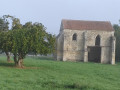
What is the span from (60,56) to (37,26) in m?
23.7

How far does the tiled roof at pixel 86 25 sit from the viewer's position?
47.2 meters

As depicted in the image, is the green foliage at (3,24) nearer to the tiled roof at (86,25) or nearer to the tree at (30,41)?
the tree at (30,41)

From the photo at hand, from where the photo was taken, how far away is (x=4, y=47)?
76.1 ft

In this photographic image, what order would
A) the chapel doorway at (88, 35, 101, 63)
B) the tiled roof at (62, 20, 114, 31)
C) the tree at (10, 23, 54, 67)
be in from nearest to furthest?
1. the tree at (10, 23, 54, 67)
2. the tiled roof at (62, 20, 114, 31)
3. the chapel doorway at (88, 35, 101, 63)

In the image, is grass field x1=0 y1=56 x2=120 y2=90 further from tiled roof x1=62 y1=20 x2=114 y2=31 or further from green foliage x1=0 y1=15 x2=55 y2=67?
tiled roof x1=62 y1=20 x2=114 y2=31

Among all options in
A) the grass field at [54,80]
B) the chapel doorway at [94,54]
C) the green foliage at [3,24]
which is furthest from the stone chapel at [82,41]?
the grass field at [54,80]

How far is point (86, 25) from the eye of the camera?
47.8m

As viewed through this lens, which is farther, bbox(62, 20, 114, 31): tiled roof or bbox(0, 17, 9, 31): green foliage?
bbox(62, 20, 114, 31): tiled roof

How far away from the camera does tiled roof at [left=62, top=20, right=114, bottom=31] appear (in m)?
47.2

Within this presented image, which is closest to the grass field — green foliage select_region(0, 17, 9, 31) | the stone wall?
green foliage select_region(0, 17, 9, 31)

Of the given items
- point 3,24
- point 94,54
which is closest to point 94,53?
point 94,54

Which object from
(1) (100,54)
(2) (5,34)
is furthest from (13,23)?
(1) (100,54)

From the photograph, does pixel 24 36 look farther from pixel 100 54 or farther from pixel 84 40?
pixel 100 54

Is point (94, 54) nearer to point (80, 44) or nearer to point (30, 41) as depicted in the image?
point (80, 44)
